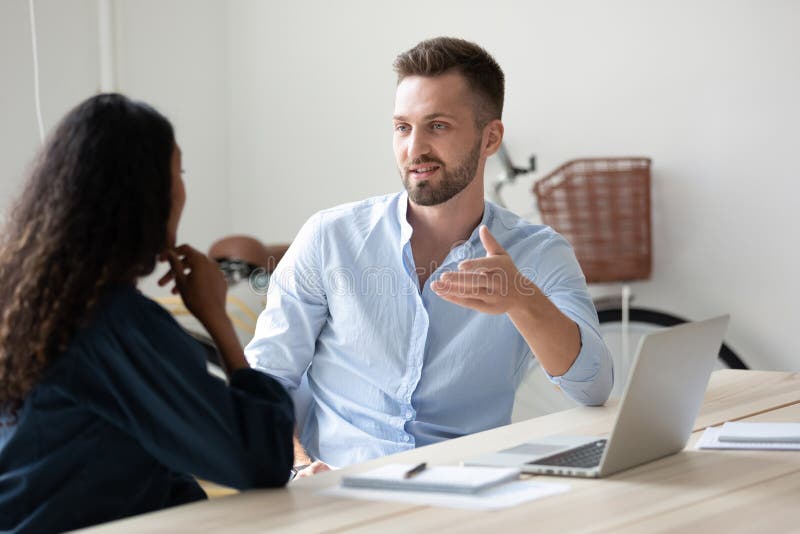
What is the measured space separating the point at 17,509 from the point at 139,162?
412 millimetres

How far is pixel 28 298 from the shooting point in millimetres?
1154

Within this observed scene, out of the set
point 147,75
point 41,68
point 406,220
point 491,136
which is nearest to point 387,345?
point 406,220

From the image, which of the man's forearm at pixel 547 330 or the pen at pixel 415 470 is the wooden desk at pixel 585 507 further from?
the man's forearm at pixel 547 330

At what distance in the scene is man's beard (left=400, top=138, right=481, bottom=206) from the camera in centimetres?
206

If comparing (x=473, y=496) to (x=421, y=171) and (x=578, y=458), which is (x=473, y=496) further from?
(x=421, y=171)

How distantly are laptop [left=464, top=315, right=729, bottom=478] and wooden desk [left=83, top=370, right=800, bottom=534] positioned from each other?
0.08ft

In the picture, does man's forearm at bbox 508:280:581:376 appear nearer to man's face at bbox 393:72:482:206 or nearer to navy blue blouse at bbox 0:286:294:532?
man's face at bbox 393:72:482:206

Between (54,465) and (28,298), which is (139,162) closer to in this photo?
(28,298)

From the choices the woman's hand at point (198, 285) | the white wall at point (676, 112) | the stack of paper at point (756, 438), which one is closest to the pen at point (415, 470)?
the woman's hand at point (198, 285)

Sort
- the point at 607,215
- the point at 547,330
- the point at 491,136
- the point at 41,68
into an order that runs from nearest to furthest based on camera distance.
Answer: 1. the point at 547,330
2. the point at 491,136
3. the point at 607,215
4. the point at 41,68

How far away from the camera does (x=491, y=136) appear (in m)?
2.26

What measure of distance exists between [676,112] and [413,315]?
67.7 inches

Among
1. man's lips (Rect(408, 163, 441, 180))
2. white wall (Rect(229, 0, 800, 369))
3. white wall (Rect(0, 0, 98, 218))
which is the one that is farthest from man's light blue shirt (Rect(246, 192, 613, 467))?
white wall (Rect(0, 0, 98, 218))

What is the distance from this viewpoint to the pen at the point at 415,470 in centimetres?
128
